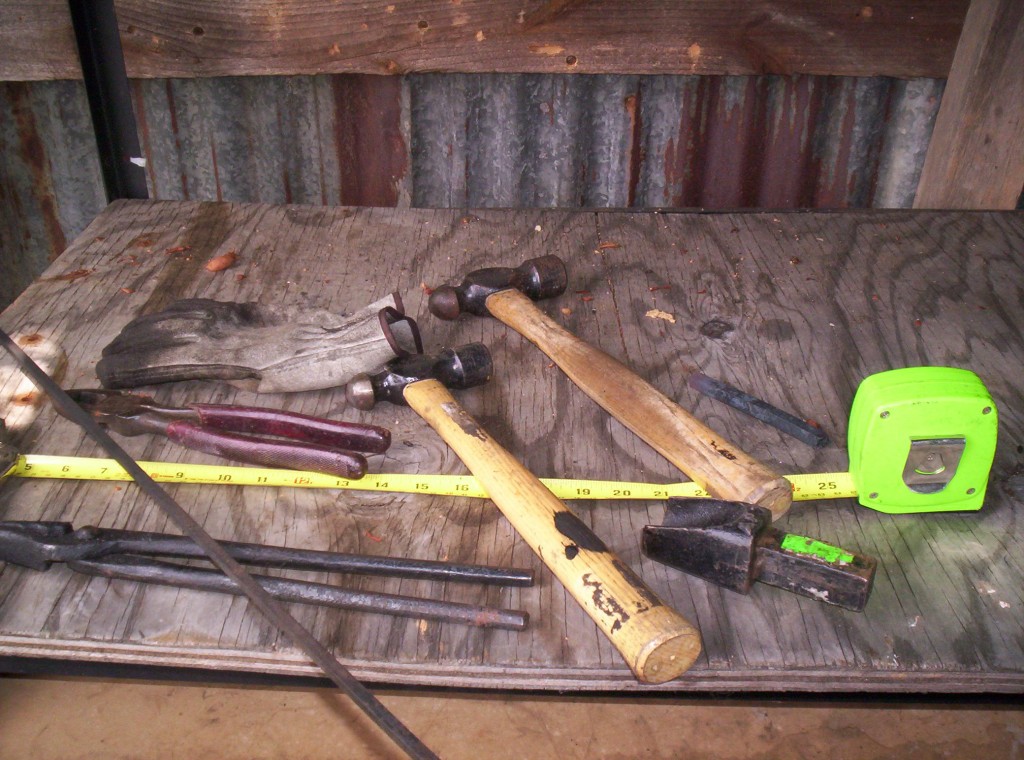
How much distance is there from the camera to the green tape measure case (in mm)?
1667

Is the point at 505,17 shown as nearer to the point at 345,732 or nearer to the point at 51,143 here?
the point at 51,143

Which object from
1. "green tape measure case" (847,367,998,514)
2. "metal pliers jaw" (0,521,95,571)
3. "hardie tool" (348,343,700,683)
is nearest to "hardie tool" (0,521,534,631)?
"metal pliers jaw" (0,521,95,571)

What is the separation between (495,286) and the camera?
7.84 feet

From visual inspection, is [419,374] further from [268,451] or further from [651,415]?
[651,415]

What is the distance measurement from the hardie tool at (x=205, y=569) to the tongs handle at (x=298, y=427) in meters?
0.29

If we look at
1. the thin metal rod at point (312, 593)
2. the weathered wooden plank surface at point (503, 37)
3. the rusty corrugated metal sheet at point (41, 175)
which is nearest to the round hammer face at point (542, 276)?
the thin metal rod at point (312, 593)

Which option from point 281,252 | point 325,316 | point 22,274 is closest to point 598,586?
point 325,316

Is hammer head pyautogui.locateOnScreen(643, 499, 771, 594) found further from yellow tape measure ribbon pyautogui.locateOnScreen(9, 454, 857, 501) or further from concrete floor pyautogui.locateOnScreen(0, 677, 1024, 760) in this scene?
concrete floor pyautogui.locateOnScreen(0, 677, 1024, 760)

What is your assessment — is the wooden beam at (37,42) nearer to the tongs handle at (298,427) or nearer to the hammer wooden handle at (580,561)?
the tongs handle at (298,427)

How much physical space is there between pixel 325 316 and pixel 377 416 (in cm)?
37

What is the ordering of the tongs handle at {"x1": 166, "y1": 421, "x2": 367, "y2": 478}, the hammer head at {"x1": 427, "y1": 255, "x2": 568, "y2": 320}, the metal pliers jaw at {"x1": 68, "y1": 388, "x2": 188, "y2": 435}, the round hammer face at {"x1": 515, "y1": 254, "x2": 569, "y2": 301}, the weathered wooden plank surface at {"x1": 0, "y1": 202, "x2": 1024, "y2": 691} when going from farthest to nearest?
the round hammer face at {"x1": 515, "y1": 254, "x2": 569, "y2": 301}
the hammer head at {"x1": 427, "y1": 255, "x2": 568, "y2": 320}
the metal pliers jaw at {"x1": 68, "y1": 388, "x2": 188, "y2": 435}
the tongs handle at {"x1": 166, "y1": 421, "x2": 367, "y2": 478}
the weathered wooden plank surface at {"x1": 0, "y1": 202, "x2": 1024, "y2": 691}

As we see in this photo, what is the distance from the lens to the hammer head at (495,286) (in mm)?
2354

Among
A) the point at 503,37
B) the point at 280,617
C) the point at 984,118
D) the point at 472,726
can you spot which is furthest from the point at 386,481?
the point at 984,118

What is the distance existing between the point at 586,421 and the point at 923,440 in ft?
2.31
